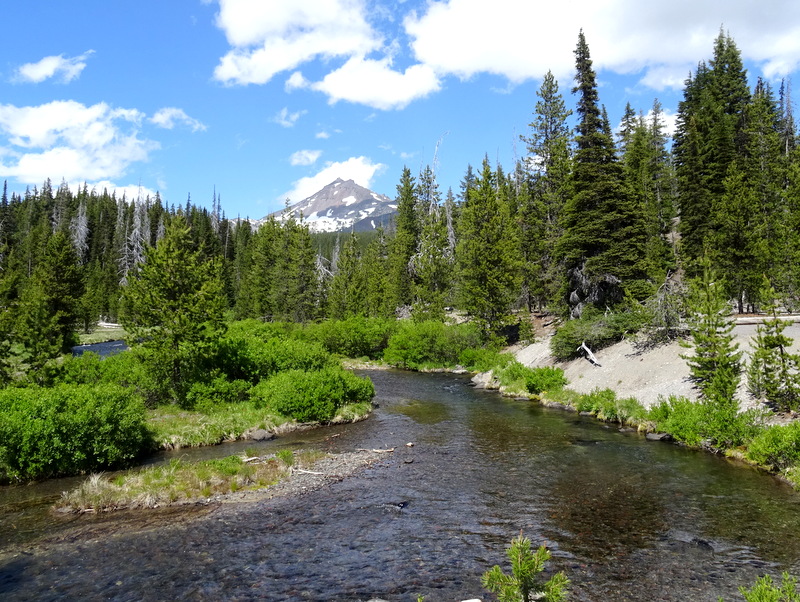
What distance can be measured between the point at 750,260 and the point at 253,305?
66755 mm

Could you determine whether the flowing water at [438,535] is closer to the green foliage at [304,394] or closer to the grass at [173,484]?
the grass at [173,484]

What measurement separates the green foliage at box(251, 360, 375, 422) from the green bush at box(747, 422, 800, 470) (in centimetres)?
1757

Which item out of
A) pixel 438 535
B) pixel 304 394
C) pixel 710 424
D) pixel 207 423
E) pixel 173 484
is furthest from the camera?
pixel 304 394

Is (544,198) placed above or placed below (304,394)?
above

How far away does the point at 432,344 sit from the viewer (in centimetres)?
5000

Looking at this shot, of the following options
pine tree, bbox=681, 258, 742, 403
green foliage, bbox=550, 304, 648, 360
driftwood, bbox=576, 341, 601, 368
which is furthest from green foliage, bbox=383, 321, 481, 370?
pine tree, bbox=681, 258, 742, 403

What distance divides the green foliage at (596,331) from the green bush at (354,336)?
81.5 feet

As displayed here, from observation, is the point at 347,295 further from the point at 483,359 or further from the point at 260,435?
the point at 260,435

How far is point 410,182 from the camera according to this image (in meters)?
77.7

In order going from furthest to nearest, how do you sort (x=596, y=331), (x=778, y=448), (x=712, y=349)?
(x=596, y=331) → (x=712, y=349) → (x=778, y=448)

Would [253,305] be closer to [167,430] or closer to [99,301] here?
[99,301]

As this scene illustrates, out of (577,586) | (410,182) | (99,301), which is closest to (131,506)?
(577,586)

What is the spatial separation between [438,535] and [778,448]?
11834 mm

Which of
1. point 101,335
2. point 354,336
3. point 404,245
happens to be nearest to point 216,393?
point 354,336
